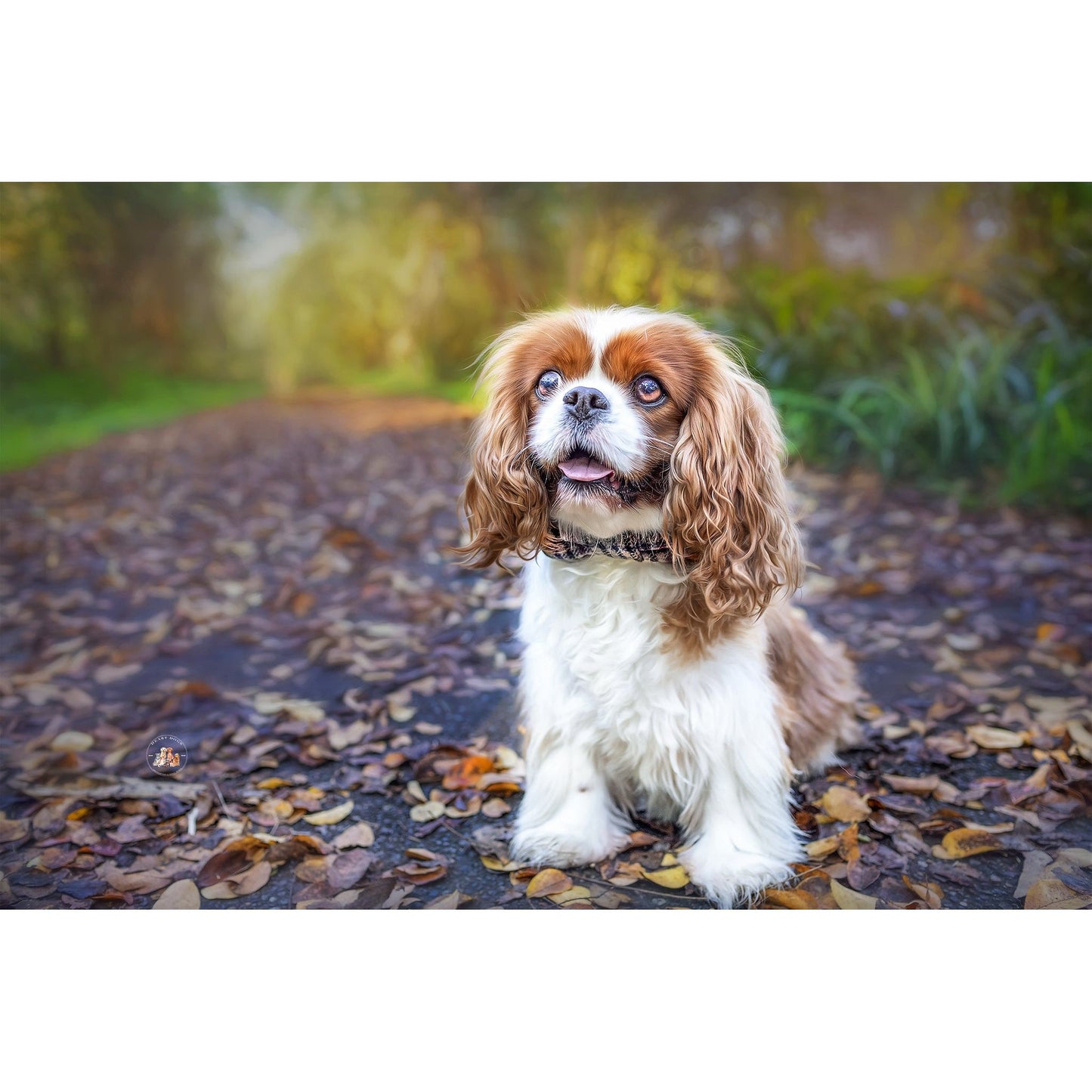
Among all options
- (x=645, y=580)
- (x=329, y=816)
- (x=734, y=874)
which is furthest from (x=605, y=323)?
(x=329, y=816)

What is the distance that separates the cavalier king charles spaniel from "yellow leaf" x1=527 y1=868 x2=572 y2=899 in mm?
38

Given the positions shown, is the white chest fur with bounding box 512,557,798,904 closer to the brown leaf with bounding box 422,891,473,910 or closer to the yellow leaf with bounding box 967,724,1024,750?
the brown leaf with bounding box 422,891,473,910

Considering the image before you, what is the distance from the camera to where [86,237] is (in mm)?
3795

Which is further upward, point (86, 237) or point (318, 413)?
point (86, 237)

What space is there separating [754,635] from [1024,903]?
0.89m

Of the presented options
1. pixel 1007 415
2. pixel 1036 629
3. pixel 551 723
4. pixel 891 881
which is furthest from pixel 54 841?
pixel 1007 415

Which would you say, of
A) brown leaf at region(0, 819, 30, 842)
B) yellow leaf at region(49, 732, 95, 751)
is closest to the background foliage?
yellow leaf at region(49, 732, 95, 751)

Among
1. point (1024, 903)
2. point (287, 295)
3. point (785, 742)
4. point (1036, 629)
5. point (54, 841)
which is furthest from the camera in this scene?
point (287, 295)

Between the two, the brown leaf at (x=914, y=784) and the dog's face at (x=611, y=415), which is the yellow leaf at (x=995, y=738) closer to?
the brown leaf at (x=914, y=784)

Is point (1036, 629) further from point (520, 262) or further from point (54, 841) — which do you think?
point (54, 841)

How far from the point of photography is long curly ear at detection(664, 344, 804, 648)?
2008 mm

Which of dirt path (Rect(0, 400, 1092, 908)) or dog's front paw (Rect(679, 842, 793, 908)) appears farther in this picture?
dirt path (Rect(0, 400, 1092, 908))

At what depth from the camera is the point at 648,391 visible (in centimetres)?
201

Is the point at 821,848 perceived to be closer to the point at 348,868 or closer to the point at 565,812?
the point at 565,812
